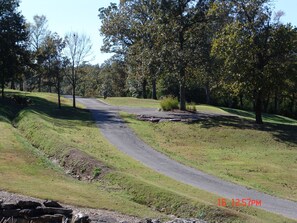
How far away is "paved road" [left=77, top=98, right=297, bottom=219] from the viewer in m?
18.6

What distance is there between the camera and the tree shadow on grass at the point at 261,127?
33.4 meters

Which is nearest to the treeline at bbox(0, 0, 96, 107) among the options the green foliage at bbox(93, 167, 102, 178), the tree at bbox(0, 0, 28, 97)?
the tree at bbox(0, 0, 28, 97)

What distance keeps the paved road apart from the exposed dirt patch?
10.7ft

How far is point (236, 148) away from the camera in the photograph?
3147cm

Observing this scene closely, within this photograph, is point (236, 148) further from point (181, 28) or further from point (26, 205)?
point (26, 205)

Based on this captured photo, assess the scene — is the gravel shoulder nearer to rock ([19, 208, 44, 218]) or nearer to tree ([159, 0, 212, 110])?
rock ([19, 208, 44, 218])

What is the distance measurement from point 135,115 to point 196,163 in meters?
16.7

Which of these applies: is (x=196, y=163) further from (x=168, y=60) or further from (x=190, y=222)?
(x=168, y=60)

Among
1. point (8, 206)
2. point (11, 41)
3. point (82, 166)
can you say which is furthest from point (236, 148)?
point (11, 41)

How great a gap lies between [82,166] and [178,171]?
5170mm

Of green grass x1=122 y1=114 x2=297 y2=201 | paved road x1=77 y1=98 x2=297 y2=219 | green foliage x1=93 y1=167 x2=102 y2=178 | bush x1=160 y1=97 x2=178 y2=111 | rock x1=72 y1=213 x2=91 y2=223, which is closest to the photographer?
rock x1=72 y1=213 x2=91 y2=223

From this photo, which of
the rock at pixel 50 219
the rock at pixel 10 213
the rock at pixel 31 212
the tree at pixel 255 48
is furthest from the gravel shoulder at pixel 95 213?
the tree at pixel 255 48
